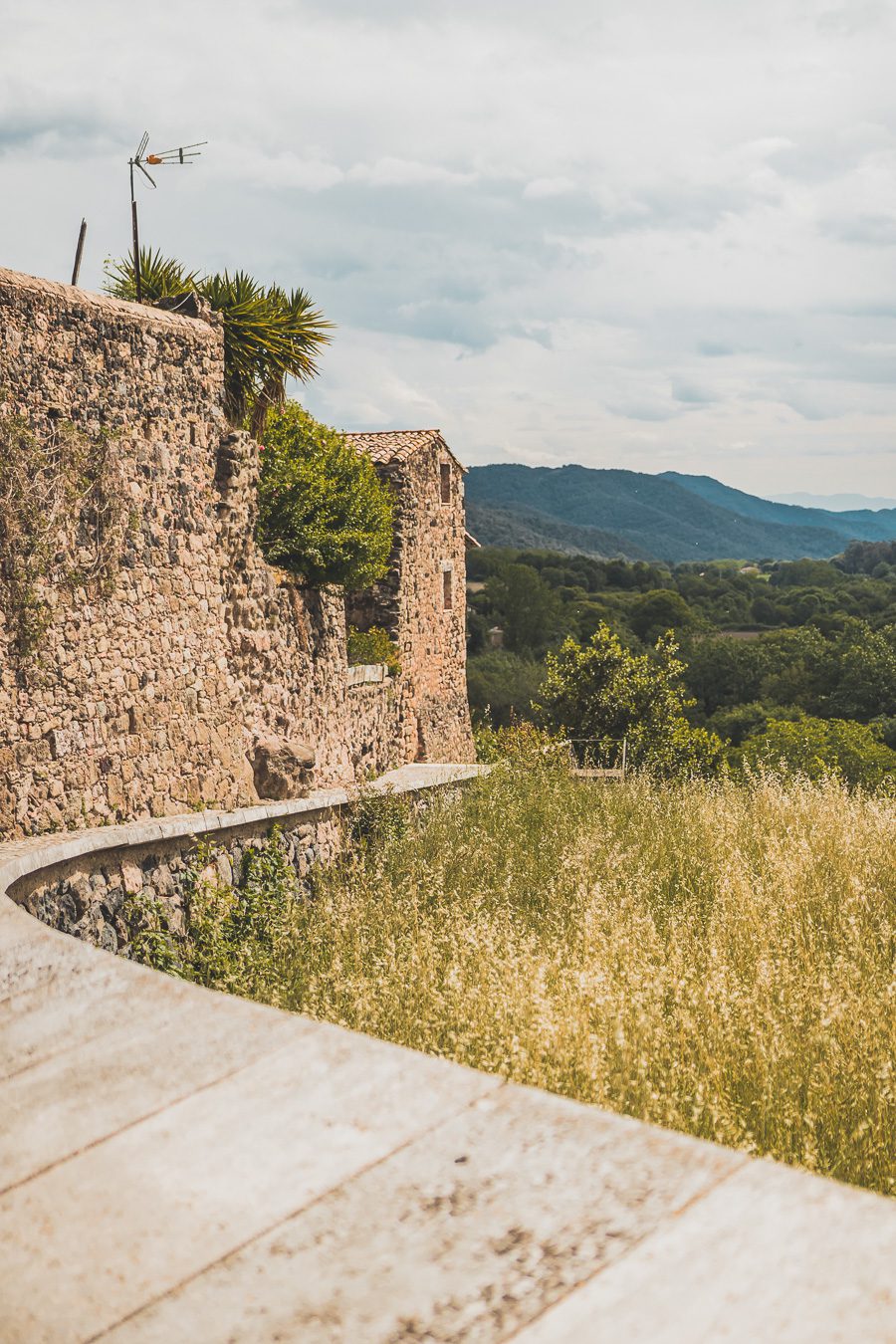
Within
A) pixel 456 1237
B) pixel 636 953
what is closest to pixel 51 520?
pixel 636 953

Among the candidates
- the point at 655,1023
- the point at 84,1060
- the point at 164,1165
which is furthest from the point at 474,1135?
the point at 655,1023

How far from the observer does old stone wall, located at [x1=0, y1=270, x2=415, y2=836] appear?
7660 millimetres

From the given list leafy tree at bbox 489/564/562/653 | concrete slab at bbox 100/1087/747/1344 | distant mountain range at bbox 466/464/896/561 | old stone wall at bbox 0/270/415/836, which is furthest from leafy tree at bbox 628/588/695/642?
distant mountain range at bbox 466/464/896/561

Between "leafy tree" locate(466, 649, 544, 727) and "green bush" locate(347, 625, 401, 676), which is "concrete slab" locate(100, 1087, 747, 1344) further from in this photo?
"leafy tree" locate(466, 649, 544, 727)

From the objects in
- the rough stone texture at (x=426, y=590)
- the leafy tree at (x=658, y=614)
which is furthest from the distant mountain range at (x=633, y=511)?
the rough stone texture at (x=426, y=590)

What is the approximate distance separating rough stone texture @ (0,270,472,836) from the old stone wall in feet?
0.04

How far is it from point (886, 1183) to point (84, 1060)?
297 cm

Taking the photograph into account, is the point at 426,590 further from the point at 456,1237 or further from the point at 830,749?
the point at 456,1237

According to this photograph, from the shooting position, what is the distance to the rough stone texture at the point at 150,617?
7.67 metres

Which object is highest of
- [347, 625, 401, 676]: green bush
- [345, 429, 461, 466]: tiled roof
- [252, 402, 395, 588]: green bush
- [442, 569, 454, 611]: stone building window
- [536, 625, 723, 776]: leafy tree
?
[345, 429, 461, 466]: tiled roof

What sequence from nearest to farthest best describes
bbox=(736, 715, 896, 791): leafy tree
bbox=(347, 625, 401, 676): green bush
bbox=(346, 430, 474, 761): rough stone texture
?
bbox=(347, 625, 401, 676): green bush, bbox=(346, 430, 474, 761): rough stone texture, bbox=(736, 715, 896, 791): leafy tree

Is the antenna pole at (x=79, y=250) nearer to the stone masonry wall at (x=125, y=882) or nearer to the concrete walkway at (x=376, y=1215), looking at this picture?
the stone masonry wall at (x=125, y=882)

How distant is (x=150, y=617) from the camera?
880cm

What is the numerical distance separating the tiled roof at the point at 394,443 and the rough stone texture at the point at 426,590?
2 centimetres
